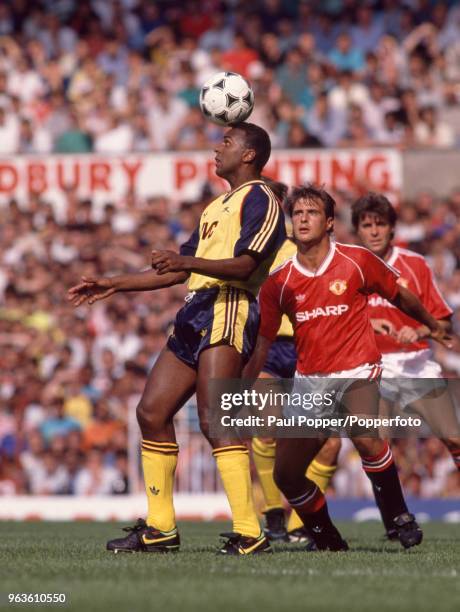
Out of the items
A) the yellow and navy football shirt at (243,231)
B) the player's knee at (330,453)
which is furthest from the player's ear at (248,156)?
the player's knee at (330,453)

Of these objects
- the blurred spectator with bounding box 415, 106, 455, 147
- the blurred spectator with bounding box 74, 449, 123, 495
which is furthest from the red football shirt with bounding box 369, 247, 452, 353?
the blurred spectator with bounding box 415, 106, 455, 147

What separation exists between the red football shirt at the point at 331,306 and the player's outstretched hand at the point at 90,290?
1.13m

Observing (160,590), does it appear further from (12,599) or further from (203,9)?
(203,9)

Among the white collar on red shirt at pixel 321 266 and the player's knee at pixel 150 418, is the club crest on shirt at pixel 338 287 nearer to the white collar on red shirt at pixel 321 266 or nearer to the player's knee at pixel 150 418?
the white collar on red shirt at pixel 321 266

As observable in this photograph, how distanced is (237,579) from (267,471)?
4015 millimetres

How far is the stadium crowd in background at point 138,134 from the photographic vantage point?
15953 mm

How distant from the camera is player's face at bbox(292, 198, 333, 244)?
8016mm

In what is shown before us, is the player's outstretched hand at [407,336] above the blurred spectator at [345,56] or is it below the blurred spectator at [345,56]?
below

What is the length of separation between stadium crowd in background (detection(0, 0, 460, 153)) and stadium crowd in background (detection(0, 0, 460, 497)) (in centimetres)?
3

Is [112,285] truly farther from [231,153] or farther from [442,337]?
[442,337]

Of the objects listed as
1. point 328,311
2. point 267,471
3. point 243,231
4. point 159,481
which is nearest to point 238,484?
point 159,481

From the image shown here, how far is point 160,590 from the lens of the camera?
5.77 metres

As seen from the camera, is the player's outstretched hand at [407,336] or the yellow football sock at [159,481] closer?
the yellow football sock at [159,481]

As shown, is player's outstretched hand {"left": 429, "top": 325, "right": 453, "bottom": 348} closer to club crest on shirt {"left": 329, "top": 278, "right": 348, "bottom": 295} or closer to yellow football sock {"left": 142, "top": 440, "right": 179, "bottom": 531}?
club crest on shirt {"left": 329, "top": 278, "right": 348, "bottom": 295}
